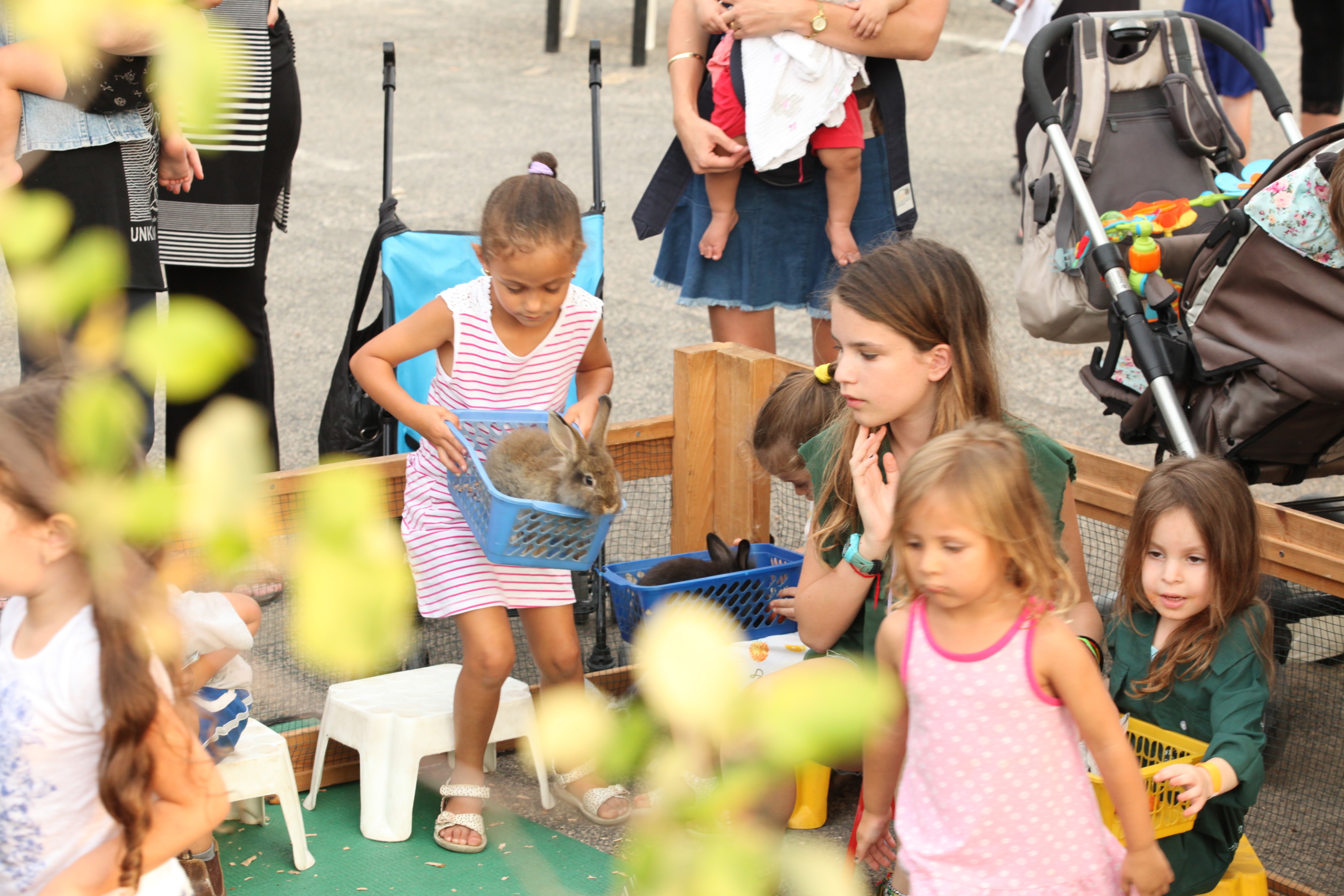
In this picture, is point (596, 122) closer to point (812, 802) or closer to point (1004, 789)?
point (812, 802)

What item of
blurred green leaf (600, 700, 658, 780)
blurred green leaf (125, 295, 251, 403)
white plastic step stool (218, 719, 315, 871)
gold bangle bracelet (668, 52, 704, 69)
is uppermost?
gold bangle bracelet (668, 52, 704, 69)

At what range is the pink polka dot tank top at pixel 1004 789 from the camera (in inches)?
72.4

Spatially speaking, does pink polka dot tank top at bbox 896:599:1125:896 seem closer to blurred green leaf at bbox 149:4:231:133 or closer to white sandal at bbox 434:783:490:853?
white sandal at bbox 434:783:490:853

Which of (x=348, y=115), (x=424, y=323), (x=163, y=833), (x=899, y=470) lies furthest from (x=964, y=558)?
(x=348, y=115)

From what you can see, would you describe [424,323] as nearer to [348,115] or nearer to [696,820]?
[696,820]

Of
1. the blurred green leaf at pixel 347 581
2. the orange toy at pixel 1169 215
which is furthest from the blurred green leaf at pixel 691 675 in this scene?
the orange toy at pixel 1169 215

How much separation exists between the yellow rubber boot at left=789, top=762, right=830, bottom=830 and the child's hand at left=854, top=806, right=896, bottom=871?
0.57 m

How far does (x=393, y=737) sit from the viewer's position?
108 inches

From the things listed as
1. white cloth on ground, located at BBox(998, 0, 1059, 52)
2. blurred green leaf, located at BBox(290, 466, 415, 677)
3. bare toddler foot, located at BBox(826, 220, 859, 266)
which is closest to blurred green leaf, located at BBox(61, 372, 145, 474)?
blurred green leaf, located at BBox(290, 466, 415, 677)

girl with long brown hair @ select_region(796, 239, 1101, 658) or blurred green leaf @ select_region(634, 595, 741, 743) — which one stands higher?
blurred green leaf @ select_region(634, 595, 741, 743)

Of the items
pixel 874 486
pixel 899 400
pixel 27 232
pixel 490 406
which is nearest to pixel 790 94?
pixel 490 406

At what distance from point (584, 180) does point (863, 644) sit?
19.8 feet

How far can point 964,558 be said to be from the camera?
180 centimetres

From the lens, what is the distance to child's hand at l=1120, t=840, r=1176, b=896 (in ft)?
5.92
